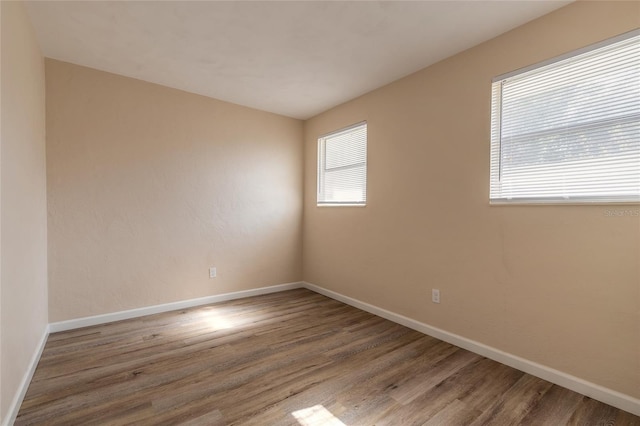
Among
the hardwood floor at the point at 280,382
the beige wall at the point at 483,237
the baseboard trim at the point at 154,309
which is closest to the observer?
the hardwood floor at the point at 280,382

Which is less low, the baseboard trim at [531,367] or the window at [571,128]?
the window at [571,128]

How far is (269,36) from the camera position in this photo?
234 cm

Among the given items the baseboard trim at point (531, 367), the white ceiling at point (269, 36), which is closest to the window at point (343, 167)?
the white ceiling at point (269, 36)

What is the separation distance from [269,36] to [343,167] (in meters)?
1.91

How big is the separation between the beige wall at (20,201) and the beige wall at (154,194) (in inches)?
10.6

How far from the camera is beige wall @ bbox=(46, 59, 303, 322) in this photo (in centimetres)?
281

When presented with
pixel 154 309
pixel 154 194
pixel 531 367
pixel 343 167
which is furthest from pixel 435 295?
pixel 154 194

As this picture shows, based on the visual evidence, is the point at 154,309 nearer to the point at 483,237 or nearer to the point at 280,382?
the point at 280,382

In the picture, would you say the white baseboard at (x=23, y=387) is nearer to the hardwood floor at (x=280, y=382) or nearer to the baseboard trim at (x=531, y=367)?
the hardwood floor at (x=280, y=382)

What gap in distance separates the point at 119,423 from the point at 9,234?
1.23 m

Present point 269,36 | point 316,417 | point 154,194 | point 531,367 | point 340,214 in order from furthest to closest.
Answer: point 340,214, point 154,194, point 269,36, point 531,367, point 316,417

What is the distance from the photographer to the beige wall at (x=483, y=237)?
5.90 feet

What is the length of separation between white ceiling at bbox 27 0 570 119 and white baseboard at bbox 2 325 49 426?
2530 millimetres

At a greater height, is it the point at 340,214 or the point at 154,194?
the point at 154,194
